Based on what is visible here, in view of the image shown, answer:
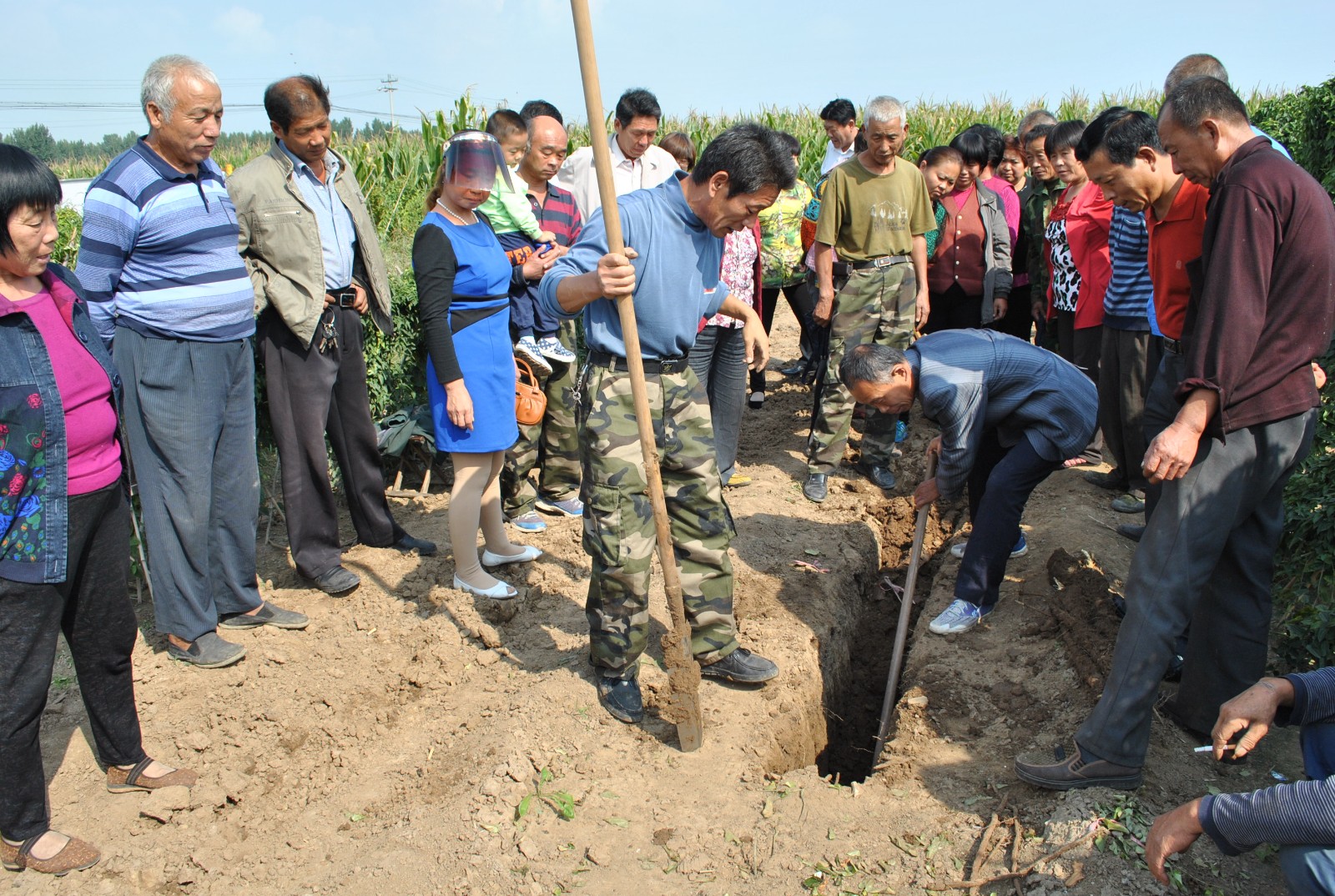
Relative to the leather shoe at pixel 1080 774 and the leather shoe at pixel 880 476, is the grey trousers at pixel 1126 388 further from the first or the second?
the leather shoe at pixel 1080 774

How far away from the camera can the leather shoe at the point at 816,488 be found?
6.01 m

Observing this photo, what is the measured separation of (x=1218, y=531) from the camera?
2912mm

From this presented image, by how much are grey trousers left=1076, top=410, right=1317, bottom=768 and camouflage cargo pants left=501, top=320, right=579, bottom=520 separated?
3.18 metres

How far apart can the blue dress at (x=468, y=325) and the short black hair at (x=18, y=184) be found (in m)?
1.52

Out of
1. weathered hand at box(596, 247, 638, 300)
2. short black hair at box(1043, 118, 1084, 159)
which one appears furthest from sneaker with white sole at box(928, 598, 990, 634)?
short black hair at box(1043, 118, 1084, 159)

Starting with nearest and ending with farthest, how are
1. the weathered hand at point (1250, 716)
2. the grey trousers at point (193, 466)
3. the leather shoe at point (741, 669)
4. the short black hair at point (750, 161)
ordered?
the weathered hand at point (1250, 716)
the short black hair at point (750, 161)
the grey trousers at point (193, 466)
the leather shoe at point (741, 669)

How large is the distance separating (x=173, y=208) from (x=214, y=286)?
0.34m

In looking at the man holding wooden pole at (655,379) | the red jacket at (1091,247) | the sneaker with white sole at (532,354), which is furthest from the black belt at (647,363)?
the red jacket at (1091,247)

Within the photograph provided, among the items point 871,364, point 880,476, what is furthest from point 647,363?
point 880,476

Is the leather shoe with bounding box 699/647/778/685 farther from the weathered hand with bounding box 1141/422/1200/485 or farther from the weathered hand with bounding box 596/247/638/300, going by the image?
the weathered hand with bounding box 1141/422/1200/485

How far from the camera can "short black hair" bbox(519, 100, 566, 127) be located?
5152 millimetres

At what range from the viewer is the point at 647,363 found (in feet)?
11.3

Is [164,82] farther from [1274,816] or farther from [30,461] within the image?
[1274,816]

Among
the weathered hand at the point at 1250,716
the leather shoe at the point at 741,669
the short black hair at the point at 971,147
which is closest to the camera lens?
the weathered hand at the point at 1250,716
